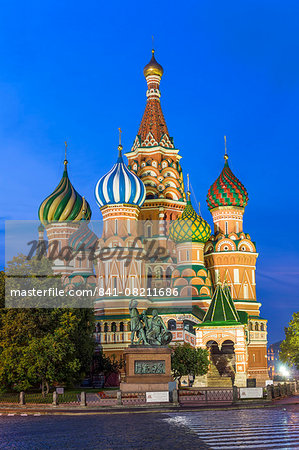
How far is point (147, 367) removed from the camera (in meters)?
28.3

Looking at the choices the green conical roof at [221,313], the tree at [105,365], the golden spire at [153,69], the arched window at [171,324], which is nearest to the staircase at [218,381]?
the green conical roof at [221,313]

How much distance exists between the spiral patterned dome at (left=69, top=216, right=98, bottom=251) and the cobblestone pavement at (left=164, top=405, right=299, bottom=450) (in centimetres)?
3517

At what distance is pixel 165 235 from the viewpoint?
185ft

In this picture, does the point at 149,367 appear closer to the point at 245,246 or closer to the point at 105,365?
the point at 105,365

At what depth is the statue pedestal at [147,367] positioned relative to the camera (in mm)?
28031

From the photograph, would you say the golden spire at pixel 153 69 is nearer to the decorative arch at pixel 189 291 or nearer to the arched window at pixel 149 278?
the arched window at pixel 149 278

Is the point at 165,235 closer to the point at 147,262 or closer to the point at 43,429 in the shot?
the point at 147,262

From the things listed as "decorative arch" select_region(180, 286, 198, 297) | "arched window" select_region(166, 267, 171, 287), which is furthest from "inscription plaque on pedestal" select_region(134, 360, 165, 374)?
"arched window" select_region(166, 267, 171, 287)

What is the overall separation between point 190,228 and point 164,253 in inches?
138

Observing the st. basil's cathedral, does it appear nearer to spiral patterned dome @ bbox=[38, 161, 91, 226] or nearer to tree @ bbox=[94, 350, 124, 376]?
spiral patterned dome @ bbox=[38, 161, 91, 226]

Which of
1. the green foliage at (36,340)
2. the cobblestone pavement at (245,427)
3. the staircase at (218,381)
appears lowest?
the staircase at (218,381)

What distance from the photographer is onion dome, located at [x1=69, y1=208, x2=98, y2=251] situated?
2211 inches

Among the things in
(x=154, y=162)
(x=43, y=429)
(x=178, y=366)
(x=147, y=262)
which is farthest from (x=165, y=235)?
(x=43, y=429)

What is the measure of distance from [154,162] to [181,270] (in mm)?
12476
